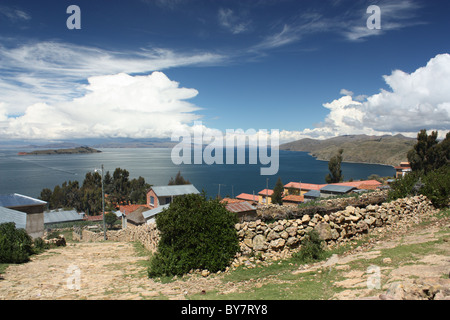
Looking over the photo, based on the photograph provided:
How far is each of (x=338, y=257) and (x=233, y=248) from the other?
3.13m

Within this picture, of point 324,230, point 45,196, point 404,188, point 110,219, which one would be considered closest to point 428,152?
point 404,188

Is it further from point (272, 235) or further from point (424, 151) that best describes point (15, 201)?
point (424, 151)

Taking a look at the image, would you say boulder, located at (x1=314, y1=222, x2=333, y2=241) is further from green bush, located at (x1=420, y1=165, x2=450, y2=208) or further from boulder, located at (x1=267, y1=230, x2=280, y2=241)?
green bush, located at (x1=420, y1=165, x2=450, y2=208)

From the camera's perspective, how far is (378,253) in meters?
7.68

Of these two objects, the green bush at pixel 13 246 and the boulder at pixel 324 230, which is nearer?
the boulder at pixel 324 230

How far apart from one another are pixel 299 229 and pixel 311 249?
931mm

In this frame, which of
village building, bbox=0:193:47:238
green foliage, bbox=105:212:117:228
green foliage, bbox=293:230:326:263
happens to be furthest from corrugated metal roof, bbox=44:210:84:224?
green foliage, bbox=293:230:326:263

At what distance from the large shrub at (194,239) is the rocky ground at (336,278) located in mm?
475

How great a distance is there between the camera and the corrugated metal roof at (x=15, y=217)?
1828 centimetres

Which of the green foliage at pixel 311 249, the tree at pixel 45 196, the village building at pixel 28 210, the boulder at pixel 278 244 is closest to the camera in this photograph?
the green foliage at pixel 311 249

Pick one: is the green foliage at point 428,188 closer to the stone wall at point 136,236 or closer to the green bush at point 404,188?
the green bush at point 404,188

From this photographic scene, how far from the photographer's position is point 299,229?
9.43 m

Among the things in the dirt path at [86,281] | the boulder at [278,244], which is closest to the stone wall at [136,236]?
the dirt path at [86,281]
